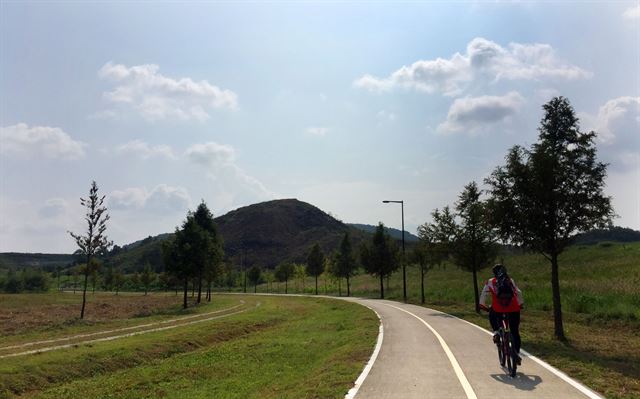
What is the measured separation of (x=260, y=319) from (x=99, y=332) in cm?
983

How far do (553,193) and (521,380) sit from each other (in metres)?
10.1

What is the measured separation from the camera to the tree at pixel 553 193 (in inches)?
705

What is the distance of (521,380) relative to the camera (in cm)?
1001

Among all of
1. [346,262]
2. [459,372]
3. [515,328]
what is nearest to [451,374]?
→ [459,372]

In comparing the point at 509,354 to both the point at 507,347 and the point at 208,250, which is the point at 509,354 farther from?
the point at 208,250

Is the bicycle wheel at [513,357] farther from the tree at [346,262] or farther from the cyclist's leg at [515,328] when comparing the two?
the tree at [346,262]

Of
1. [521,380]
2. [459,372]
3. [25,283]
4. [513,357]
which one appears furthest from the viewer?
[25,283]

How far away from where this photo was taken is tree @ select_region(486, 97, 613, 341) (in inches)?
705

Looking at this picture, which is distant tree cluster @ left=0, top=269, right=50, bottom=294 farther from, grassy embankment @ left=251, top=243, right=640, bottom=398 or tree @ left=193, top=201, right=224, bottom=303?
grassy embankment @ left=251, top=243, right=640, bottom=398

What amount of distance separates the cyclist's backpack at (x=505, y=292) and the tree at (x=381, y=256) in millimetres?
45937

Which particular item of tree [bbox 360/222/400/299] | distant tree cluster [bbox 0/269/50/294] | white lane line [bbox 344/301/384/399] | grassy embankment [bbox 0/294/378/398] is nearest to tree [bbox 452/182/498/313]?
grassy embankment [bbox 0/294/378/398]

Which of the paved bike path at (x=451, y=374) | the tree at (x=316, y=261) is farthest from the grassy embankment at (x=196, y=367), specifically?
the tree at (x=316, y=261)

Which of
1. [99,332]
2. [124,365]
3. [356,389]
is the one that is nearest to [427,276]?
[99,332]

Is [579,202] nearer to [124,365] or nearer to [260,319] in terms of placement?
[124,365]
